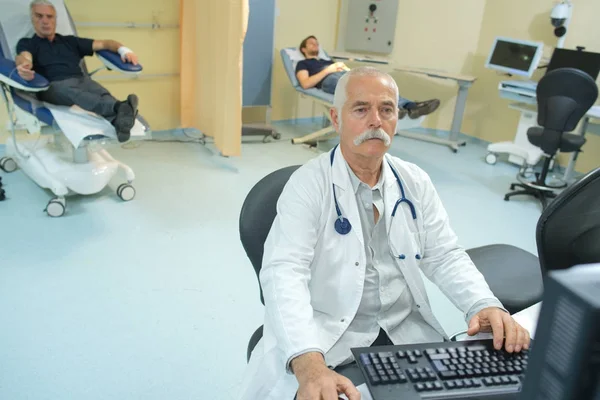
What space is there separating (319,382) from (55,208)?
8.45ft

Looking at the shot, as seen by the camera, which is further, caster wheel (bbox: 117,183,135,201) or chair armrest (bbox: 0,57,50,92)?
caster wheel (bbox: 117,183,135,201)

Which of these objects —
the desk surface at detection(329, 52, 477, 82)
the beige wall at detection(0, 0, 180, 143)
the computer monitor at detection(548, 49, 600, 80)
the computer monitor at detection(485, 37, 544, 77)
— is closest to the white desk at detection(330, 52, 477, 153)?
the desk surface at detection(329, 52, 477, 82)

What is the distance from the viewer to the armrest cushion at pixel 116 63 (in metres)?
3.31

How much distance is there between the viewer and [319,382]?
3.32 ft

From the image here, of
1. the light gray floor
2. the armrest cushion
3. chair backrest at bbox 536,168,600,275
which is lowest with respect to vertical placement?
the light gray floor

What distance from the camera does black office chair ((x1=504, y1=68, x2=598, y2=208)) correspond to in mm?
3355

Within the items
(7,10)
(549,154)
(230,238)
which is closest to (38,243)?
(230,238)

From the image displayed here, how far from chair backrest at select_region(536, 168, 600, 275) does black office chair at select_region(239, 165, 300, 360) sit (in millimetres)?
680

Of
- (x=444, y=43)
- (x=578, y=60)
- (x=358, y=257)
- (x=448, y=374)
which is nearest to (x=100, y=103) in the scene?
(x=358, y=257)

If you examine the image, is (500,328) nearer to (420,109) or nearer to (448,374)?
(448,374)

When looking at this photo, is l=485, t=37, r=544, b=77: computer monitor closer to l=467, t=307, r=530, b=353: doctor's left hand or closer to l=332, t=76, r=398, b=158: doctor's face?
l=332, t=76, r=398, b=158: doctor's face

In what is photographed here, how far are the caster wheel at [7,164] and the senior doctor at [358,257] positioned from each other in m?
3.09

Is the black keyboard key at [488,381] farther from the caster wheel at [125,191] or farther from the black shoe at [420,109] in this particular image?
the black shoe at [420,109]

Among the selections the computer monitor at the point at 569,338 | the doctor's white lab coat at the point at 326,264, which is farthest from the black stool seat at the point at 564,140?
the computer monitor at the point at 569,338
